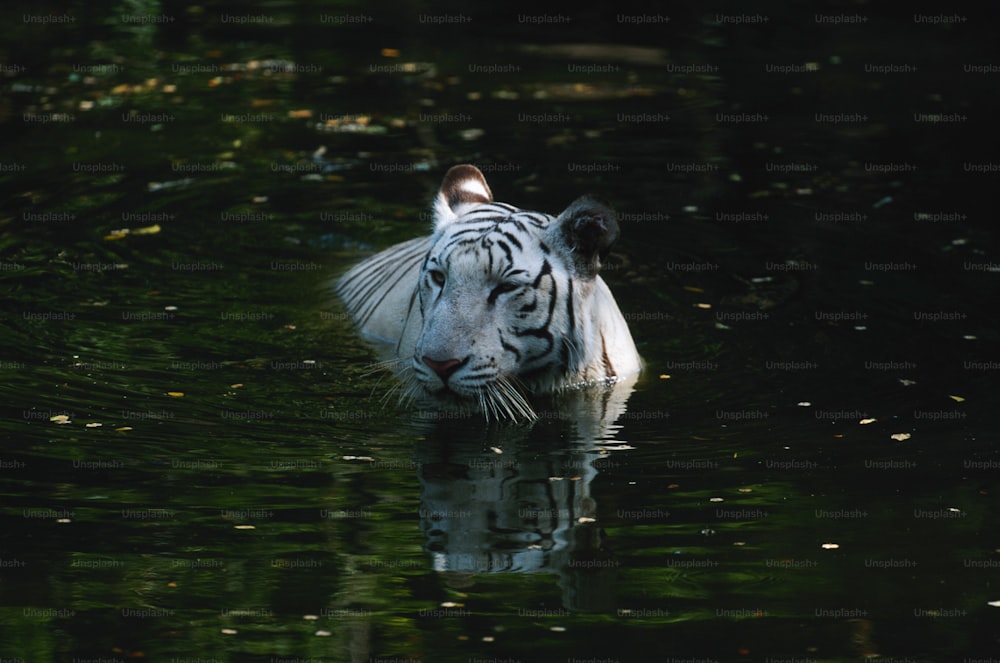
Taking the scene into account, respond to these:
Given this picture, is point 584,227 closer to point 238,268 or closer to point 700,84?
point 238,268

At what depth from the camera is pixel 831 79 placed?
48.2 feet

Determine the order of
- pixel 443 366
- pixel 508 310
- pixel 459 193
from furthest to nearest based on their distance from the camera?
pixel 459 193
pixel 508 310
pixel 443 366

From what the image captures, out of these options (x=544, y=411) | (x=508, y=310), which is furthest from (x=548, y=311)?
(x=544, y=411)

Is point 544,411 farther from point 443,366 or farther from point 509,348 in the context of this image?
point 443,366

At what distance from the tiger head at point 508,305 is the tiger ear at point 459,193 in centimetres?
22

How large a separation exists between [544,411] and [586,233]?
2.93 feet

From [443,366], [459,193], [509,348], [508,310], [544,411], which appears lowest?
[544,411]

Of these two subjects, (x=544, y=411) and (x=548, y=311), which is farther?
(x=544, y=411)

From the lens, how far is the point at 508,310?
22.6 ft

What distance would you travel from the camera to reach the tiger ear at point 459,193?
24.6 feet

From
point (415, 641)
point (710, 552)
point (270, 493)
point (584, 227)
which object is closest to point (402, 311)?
point (584, 227)

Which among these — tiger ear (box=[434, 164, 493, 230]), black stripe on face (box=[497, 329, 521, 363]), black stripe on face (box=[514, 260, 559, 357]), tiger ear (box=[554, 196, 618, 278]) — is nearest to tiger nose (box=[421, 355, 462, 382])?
black stripe on face (box=[497, 329, 521, 363])

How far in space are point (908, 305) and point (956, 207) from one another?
2149mm

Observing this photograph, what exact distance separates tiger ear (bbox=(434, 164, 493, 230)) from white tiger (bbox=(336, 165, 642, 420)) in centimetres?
2
